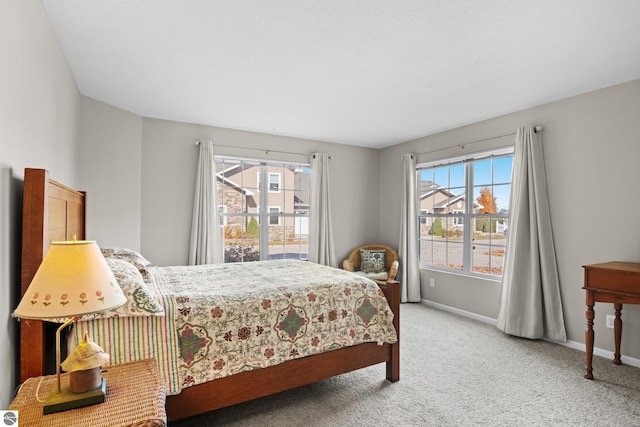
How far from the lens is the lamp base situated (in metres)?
1.25

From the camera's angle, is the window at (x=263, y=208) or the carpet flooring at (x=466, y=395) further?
the window at (x=263, y=208)

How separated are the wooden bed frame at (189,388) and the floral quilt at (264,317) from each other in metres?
0.07

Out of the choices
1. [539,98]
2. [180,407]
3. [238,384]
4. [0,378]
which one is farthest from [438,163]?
[0,378]

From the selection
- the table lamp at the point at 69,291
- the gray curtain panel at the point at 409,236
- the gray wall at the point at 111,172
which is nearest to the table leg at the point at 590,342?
the gray curtain panel at the point at 409,236

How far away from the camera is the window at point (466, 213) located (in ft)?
13.4

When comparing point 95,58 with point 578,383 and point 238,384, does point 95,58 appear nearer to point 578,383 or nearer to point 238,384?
point 238,384

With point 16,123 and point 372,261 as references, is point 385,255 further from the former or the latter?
point 16,123

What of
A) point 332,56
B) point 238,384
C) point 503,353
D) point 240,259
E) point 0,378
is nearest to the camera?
point 0,378

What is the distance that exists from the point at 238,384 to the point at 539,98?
370 centimetres

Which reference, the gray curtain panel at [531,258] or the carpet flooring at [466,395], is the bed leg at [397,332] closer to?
the carpet flooring at [466,395]

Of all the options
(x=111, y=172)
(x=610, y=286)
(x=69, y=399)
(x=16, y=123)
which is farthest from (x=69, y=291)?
(x=610, y=286)

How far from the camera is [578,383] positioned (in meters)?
2.61

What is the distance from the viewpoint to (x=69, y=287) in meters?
1.15

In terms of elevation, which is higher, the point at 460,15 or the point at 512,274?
the point at 460,15
